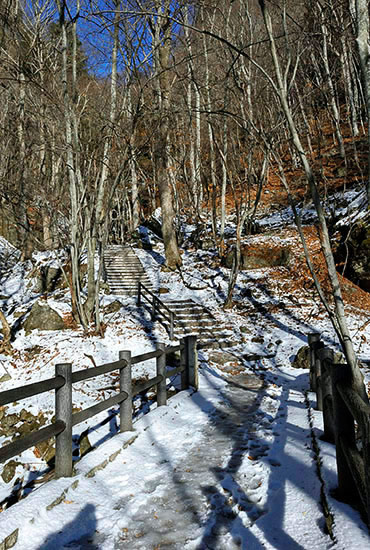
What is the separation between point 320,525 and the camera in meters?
2.85

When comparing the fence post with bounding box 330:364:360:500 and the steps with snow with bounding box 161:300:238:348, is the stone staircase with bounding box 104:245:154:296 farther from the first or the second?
the fence post with bounding box 330:364:360:500

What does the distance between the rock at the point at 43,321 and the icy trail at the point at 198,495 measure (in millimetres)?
8521

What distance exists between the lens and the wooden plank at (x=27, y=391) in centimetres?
306

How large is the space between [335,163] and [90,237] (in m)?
19.2

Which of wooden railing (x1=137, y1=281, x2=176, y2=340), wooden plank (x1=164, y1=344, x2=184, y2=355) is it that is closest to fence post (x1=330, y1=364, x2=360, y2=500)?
wooden plank (x1=164, y1=344, x2=184, y2=355)

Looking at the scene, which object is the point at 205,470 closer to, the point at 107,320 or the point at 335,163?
the point at 107,320

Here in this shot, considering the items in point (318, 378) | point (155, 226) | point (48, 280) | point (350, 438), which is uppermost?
point (155, 226)

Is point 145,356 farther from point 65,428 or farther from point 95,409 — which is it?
point 65,428

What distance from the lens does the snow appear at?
288 centimetres

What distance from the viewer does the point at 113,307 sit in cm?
1490

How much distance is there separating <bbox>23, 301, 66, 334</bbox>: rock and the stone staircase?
4.22 meters

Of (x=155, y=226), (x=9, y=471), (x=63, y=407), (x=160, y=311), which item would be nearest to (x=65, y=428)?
(x=63, y=407)

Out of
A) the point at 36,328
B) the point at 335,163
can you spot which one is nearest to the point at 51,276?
the point at 36,328

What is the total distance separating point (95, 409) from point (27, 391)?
1288mm
